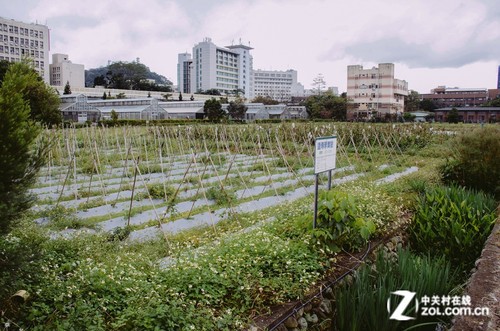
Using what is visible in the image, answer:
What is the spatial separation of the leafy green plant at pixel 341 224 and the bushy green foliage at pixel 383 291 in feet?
1.48

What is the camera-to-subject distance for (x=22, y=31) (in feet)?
186

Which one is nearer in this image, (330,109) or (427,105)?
(330,109)

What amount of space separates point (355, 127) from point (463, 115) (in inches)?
1173

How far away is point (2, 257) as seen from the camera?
256 cm

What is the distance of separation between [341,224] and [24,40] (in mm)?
63638

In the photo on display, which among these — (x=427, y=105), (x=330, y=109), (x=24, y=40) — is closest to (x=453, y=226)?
(x=330, y=109)

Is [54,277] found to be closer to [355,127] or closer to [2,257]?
[2,257]

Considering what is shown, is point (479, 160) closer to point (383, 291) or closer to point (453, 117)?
point (383, 291)

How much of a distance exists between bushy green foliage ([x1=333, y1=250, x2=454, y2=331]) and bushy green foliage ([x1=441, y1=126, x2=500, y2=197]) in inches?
172

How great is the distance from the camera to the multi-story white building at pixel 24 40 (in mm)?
54656

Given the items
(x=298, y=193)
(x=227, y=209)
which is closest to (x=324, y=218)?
(x=227, y=209)

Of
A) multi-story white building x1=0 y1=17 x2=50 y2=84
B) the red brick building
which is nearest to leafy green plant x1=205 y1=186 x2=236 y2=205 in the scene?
the red brick building

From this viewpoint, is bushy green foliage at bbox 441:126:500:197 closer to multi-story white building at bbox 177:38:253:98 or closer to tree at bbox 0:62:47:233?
tree at bbox 0:62:47:233

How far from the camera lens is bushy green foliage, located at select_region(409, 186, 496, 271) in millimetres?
4789
